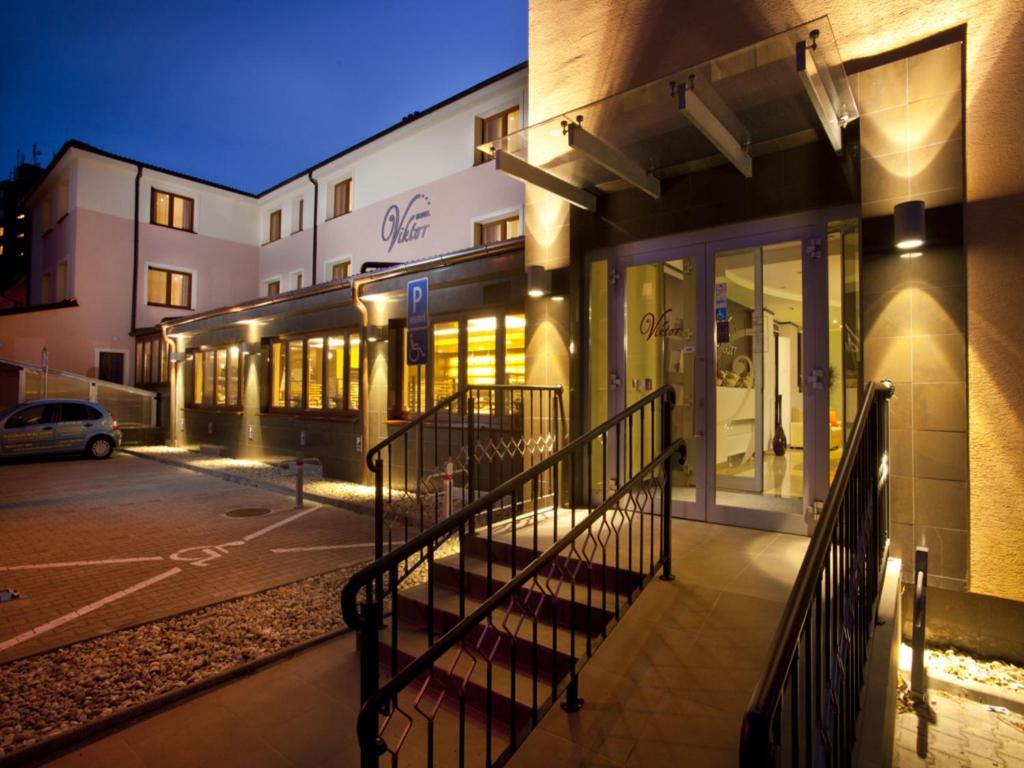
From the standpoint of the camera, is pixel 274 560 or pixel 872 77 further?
pixel 274 560

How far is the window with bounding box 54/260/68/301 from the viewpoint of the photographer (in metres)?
18.6

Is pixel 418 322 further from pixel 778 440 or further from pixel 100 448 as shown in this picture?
pixel 100 448

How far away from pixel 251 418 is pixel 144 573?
8.27m

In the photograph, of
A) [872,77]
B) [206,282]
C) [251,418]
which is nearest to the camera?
[872,77]

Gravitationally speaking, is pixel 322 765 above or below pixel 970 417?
below

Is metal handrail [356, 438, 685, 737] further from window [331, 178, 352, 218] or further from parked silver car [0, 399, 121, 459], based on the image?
window [331, 178, 352, 218]

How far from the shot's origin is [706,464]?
542cm

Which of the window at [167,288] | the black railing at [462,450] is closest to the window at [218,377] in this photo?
the window at [167,288]

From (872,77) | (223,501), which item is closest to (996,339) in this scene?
(872,77)

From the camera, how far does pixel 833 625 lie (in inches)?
Result: 87.0

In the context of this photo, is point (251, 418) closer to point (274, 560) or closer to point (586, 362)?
point (274, 560)

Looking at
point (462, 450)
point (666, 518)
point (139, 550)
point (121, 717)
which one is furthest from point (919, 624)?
point (139, 550)

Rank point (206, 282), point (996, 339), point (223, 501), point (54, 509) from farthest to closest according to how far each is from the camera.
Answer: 1. point (206, 282)
2. point (223, 501)
3. point (54, 509)
4. point (996, 339)

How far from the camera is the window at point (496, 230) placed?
510 inches
